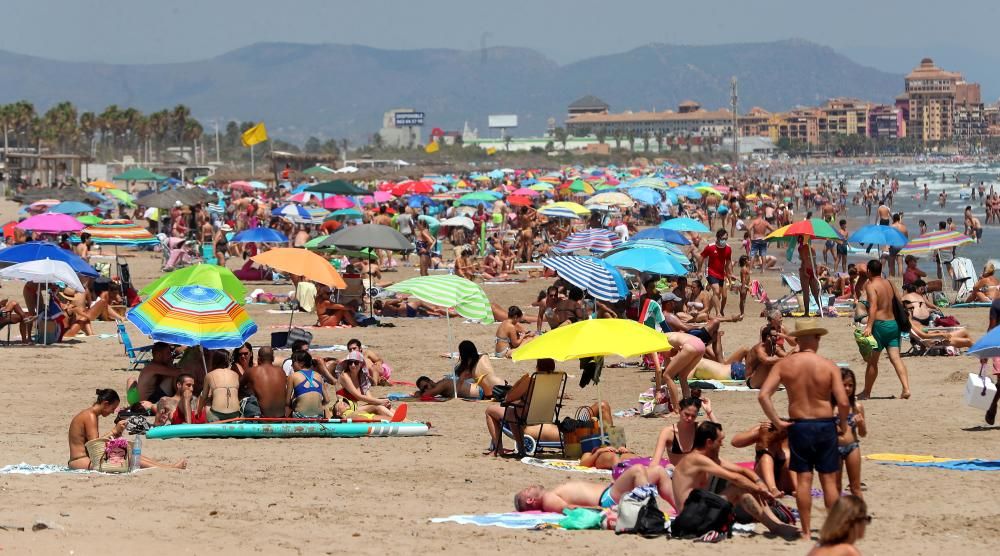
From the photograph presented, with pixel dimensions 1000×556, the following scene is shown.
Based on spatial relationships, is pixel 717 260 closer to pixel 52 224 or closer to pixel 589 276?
pixel 589 276

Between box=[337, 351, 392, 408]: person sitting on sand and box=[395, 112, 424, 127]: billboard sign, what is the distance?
164 m

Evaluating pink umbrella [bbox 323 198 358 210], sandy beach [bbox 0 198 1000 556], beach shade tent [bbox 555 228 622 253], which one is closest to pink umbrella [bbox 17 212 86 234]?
beach shade tent [bbox 555 228 622 253]

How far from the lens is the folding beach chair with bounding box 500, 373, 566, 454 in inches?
325

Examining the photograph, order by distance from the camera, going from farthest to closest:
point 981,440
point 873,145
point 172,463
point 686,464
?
point 873,145 < point 981,440 < point 172,463 < point 686,464

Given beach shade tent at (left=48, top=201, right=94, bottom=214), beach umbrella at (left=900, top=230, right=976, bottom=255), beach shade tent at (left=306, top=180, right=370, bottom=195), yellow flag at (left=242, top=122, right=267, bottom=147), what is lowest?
beach umbrella at (left=900, top=230, right=976, bottom=255)

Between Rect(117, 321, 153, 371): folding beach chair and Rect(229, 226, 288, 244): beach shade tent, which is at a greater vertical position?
Rect(229, 226, 288, 244): beach shade tent

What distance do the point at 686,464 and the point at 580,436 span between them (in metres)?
1.91

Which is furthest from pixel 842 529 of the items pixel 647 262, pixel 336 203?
pixel 336 203

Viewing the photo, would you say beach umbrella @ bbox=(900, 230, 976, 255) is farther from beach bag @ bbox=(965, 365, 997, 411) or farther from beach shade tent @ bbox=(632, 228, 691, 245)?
beach bag @ bbox=(965, 365, 997, 411)

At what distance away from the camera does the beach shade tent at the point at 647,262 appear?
44.0ft

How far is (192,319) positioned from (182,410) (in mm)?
685

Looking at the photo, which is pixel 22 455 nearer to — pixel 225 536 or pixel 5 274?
pixel 225 536

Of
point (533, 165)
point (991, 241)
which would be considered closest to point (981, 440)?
point (991, 241)

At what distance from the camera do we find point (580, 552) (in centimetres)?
595
